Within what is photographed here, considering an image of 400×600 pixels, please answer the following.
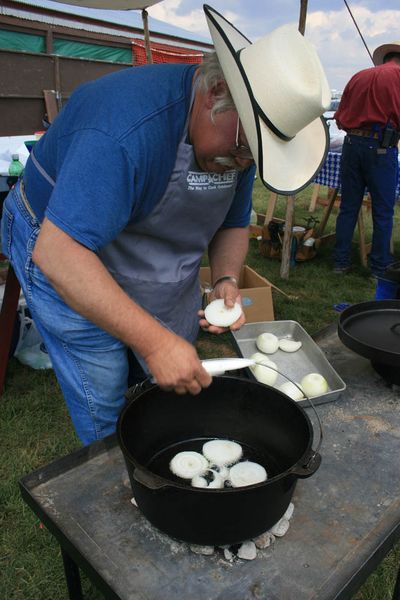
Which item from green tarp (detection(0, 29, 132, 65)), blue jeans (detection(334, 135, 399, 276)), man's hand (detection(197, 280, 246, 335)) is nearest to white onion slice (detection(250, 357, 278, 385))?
man's hand (detection(197, 280, 246, 335))

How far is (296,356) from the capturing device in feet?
6.81

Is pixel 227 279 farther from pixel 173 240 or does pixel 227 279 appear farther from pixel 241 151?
pixel 241 151

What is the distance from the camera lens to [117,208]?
117cm

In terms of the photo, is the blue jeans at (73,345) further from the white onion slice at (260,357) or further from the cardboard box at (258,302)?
the cardboard box at (258,302)

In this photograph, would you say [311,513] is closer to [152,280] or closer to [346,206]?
[152,280]

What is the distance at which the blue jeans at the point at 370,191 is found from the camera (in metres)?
4.57

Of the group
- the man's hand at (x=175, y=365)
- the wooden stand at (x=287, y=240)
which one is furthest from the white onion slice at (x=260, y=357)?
the wooden stand at (x=287, y=240)

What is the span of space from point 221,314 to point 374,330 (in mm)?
659

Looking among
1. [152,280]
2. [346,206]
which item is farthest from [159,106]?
[346,206]

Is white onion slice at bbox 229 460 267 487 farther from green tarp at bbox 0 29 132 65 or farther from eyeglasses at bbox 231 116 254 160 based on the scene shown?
green tarp at bbox 0 29 132 65

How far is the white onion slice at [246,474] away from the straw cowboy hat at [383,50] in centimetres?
476

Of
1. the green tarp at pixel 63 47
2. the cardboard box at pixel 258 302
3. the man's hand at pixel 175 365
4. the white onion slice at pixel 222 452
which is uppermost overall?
the green tarp at pixel 63 47

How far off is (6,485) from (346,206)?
4100 mm

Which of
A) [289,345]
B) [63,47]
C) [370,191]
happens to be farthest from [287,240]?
[63,47]
